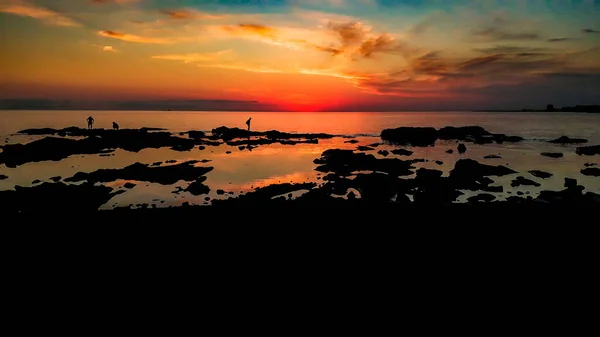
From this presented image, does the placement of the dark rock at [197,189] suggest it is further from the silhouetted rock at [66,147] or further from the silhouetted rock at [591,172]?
the silhouetted rock at [591,172]

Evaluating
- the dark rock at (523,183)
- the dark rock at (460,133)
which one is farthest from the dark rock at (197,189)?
the dark rock at (460,133)

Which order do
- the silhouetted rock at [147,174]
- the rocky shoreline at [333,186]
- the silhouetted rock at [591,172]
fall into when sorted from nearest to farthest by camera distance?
1. the rocky shoreline at [333,186]
2. the silhouetted rock at [147,174]
3. the silhouetted rock at [591,172]

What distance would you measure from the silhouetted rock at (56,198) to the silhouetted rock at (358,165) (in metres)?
22.7

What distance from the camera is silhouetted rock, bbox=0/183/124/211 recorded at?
2138cm

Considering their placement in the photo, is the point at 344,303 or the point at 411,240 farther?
the point at 411,240

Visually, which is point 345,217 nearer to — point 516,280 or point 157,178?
point 516,280

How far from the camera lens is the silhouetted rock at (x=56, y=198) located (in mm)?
21383

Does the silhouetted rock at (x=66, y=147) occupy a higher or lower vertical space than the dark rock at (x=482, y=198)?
higher

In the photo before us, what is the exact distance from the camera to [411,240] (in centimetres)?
1417

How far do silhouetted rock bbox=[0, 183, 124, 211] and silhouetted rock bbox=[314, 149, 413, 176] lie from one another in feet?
74.5

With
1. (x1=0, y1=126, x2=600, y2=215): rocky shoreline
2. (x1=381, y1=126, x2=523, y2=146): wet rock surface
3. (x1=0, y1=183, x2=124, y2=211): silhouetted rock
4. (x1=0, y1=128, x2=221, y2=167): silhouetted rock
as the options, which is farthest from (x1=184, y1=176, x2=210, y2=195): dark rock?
(x1=381, y1=126, x2=523, y2=146): wet rock surface

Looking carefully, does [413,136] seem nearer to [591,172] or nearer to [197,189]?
[591,172]

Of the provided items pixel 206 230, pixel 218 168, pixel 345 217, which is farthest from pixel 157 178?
pixel 345 217

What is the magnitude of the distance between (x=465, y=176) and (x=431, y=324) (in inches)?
1060
